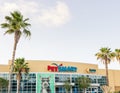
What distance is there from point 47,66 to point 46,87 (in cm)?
615

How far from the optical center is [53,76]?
262 feet

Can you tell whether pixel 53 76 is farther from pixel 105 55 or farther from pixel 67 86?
pixel 105 55

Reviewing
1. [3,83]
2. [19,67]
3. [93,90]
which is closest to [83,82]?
[93,90]

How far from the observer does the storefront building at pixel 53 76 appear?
7694 cm

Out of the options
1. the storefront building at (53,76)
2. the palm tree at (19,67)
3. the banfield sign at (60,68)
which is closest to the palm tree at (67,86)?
the storefront building at (53,76)

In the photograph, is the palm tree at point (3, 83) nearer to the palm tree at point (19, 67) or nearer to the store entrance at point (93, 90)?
the palm tree at point (19, 67)

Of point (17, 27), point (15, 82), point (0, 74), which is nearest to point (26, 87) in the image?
point (15, 82)

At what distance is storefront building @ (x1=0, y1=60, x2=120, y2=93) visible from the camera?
76938mm

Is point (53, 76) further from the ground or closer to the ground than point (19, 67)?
closer to the ground

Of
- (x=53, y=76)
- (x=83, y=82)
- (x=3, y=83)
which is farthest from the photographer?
(x=53, y=76)

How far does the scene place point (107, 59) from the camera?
70375 millimetres

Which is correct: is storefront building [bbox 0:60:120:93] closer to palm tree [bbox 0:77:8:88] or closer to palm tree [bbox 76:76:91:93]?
palm tree [bbox 76:76:91:93]

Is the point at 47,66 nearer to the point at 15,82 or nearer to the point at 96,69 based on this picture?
the point at 15,82

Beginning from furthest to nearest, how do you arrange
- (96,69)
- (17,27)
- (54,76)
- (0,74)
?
(96,69), (54,76), (0,74), (17,27)
